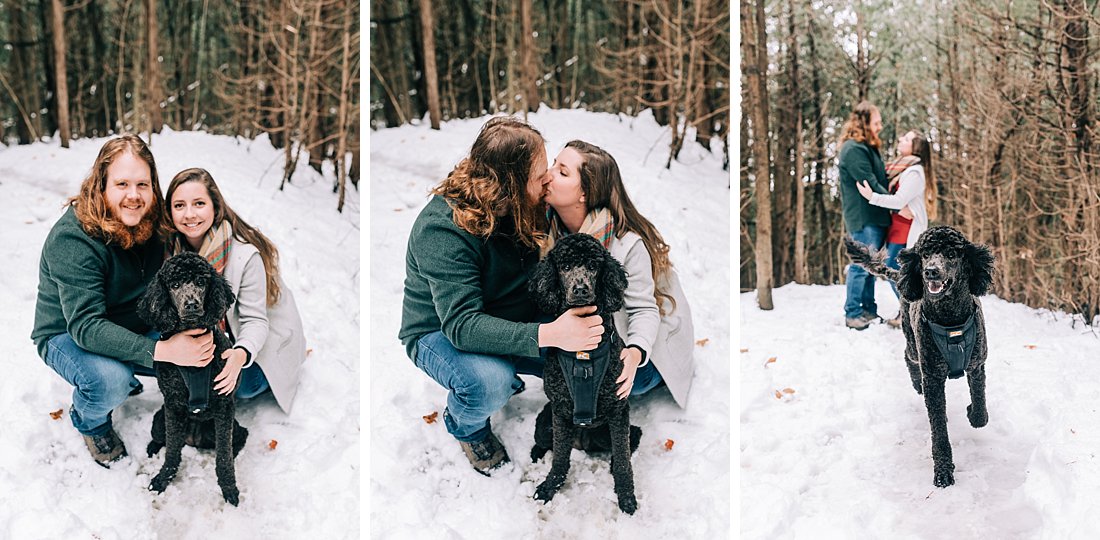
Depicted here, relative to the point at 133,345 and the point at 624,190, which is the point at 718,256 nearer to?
the point at 624,190

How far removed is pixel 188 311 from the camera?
7.14 feet

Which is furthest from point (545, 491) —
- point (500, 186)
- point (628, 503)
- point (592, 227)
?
point (500, 186)

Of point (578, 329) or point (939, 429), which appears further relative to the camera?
point (939, 429)

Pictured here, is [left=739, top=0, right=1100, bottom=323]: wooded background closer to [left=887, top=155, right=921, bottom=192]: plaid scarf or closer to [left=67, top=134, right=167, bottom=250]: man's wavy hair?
[left=887, top=155, right=921, bottom=192]: plaid scarf

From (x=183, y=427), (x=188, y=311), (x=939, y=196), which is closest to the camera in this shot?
(x=188, y=311)

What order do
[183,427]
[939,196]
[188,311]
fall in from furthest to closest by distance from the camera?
[939,196] → [183,427] → [188,311]

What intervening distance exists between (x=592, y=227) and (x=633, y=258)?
163 mm

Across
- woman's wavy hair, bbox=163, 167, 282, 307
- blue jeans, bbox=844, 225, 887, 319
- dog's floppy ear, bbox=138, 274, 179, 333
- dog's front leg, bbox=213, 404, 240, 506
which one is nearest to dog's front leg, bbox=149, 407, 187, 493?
dog's front leg, bbox=213, 404, 240, 506

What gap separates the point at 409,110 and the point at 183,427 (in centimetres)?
130

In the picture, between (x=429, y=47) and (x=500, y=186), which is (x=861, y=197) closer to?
(x=500, y=186)

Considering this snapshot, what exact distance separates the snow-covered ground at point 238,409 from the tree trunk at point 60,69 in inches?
3.7

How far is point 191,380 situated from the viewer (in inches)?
88.7

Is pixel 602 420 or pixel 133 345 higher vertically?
pixel 133 345

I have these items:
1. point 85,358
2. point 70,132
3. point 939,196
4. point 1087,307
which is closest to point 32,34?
point 70,132
